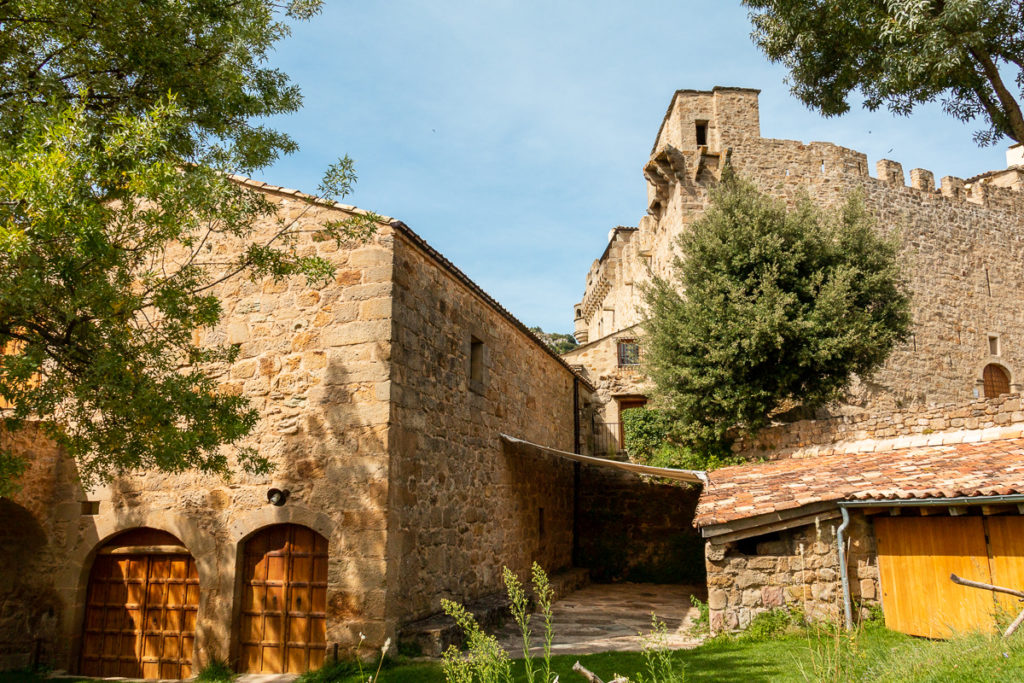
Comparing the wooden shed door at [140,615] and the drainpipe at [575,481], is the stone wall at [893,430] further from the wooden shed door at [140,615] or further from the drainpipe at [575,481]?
the wooden shed door at [140,615]

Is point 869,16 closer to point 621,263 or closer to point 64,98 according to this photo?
point 64,98

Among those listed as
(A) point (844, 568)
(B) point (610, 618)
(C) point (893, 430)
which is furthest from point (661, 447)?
(A) point (844, 568)

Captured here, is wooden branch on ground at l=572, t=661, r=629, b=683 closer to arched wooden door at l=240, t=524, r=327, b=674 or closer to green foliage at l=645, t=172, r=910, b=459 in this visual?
arched wooden door at l=240, t=524, r=327, b=674

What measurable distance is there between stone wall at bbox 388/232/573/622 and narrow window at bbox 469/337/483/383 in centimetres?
3

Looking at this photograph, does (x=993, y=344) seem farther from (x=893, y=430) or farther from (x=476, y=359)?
(x=476, y=359)

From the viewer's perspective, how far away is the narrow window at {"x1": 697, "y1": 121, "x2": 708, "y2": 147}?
72.9 feet

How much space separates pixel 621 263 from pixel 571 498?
14678 mm

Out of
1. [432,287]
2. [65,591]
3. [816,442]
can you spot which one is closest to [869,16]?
[816,442]

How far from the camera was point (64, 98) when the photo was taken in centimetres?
726

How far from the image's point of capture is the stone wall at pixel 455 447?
805 centimetres

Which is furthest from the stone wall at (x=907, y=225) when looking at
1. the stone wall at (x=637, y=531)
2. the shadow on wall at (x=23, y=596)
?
the shadow on wall at (x=23, y=596)

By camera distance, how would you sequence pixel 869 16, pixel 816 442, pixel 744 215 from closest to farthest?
pixel 869 16
pixel 816 442
pixel 744 215

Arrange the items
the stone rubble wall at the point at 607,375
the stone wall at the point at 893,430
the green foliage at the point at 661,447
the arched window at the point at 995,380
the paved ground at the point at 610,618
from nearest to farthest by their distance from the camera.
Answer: the paved ground at the point at 610,618 → the stone wall at the point at 893,430 → the green foliage at the point at 661,447 → the stone rubble wall at the point at 607,375 → the arched window at the point at 995,380

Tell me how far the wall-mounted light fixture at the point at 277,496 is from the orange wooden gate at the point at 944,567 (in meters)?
6.95
